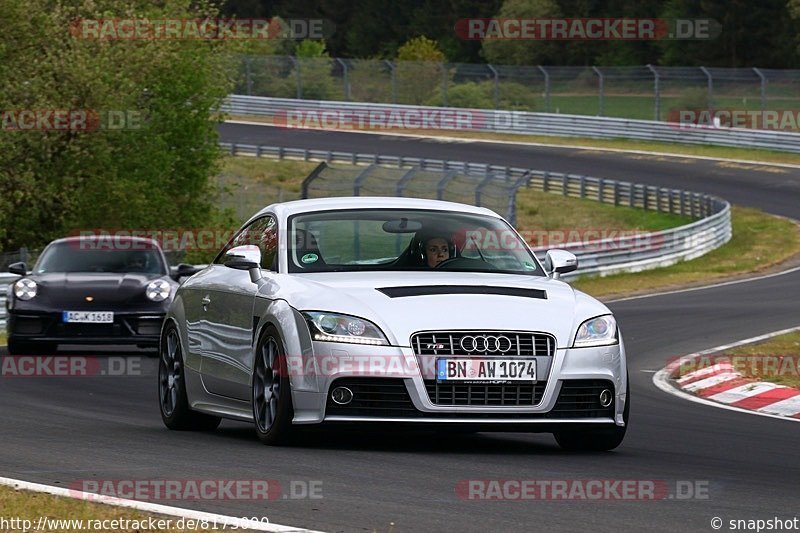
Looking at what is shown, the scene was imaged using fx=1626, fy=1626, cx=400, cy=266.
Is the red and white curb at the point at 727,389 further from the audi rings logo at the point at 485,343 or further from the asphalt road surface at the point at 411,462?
the audi rings logo at the point at 485,343

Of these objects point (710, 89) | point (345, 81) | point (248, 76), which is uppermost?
point (710, 89)

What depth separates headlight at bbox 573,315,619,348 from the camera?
29.0 ft

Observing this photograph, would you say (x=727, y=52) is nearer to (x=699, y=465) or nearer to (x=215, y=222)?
(x=215, y=222)

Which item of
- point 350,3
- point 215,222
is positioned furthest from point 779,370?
point 350,3

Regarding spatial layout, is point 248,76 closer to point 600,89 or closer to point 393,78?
point 393,78

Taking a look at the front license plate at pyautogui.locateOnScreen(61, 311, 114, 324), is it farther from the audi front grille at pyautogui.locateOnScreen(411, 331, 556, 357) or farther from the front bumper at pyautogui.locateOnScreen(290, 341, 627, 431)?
the audi front grille at pyautogui.locateOnScreen(411, 331, 556, 357)

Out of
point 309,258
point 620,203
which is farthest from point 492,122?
point 309,258

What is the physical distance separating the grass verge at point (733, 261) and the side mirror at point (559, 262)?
17644 millimetres

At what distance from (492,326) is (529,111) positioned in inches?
2226

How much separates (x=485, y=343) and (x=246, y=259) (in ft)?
5.24

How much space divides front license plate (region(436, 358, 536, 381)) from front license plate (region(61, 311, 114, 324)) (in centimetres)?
895

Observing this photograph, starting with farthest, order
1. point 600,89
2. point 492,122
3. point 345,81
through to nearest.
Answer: point 345,81 → point 492,122 → point 600,89

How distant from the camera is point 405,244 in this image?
31.8 feet

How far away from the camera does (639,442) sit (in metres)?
9.93
